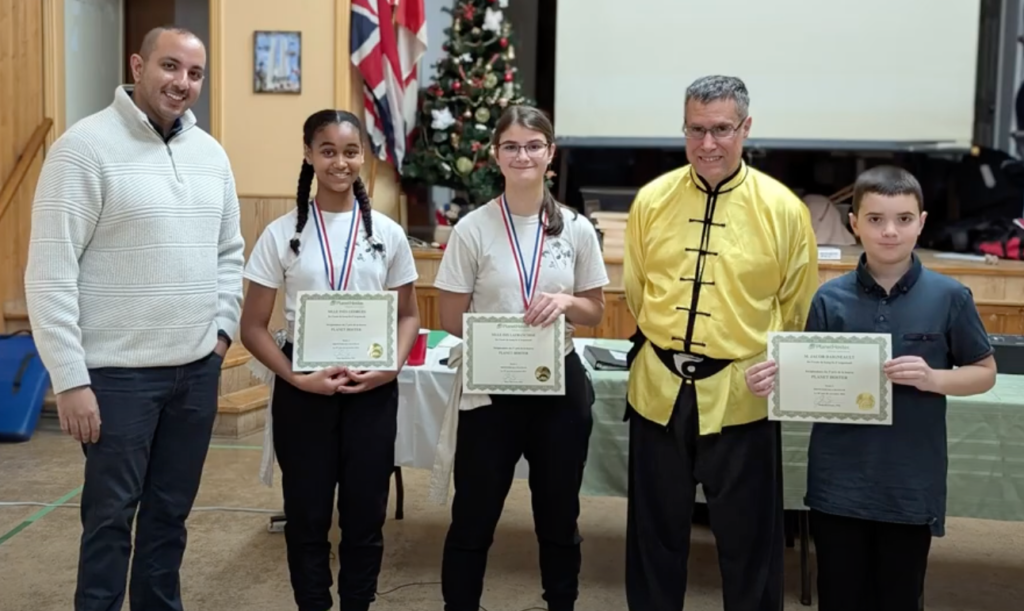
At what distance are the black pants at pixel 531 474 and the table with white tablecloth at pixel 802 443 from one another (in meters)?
0.53

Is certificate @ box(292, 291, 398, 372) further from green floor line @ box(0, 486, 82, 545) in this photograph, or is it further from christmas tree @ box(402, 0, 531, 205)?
christmas tree @ box(402, 0, 531, 205)

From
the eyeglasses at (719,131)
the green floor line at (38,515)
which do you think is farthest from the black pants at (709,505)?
the green floor line at (38,515)

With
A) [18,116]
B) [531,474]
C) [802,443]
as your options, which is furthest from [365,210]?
[18,116]

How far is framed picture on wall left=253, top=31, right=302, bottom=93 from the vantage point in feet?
18.1

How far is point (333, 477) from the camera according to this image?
7.41 ft

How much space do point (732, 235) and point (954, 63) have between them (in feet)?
15.9

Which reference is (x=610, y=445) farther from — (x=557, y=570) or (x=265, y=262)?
(x=265, y=262)

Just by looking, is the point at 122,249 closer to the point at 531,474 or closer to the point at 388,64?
the point at 531,474

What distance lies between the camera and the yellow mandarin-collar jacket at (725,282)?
6.66ft

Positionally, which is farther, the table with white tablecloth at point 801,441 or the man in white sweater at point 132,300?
the table with white tablecloth at point 801,441

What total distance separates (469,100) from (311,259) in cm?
389

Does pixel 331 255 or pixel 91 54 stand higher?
pixel 91 54

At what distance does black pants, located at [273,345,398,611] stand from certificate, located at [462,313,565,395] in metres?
0.25

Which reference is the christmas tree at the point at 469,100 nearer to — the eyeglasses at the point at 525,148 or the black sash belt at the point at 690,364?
the eyeglasses at the point at 525,148
